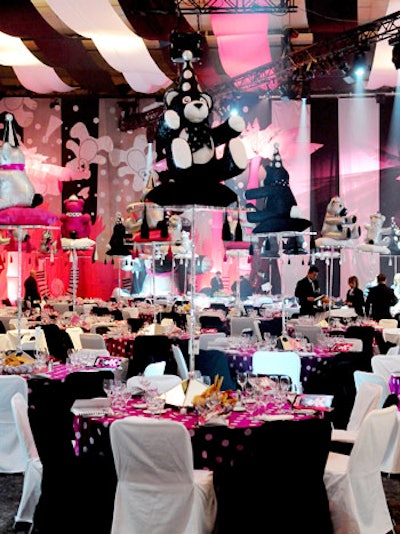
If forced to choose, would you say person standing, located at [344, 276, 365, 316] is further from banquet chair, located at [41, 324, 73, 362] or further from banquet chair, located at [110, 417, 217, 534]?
banquet chair, located at [110, 417, 217, 534]

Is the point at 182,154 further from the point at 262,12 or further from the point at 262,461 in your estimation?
the point at 262,12

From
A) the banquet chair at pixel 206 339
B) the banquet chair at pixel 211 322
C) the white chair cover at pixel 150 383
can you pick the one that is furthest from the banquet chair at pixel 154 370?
the banquet chair at pixel 211 322

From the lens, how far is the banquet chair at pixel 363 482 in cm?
411

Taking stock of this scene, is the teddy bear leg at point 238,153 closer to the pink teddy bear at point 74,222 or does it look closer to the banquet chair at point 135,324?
the banquet chair at point 135,324

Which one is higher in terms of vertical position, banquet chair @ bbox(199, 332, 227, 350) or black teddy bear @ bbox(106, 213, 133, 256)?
black teddy bear @ bbox(106, 213, 133, 256)

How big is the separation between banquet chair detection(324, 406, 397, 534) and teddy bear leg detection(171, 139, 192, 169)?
1.95 m

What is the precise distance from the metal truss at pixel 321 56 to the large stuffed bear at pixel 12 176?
5.90 meters

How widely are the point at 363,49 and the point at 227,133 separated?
26.4 feet

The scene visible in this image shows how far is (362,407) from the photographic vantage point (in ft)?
16.9

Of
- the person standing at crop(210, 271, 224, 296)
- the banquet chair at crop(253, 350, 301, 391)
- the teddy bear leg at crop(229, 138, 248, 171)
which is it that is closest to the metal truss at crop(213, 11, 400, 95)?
the person standing at crop(210, 271, 224, 296)

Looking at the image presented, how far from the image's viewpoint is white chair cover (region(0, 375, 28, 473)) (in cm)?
572

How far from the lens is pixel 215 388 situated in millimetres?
4613

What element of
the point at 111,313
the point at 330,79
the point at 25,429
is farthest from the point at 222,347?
the point at 330,79

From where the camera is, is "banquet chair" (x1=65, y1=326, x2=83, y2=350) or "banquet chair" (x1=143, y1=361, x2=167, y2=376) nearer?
"banquet chair" (x1=143, y1=361, x2=167, y2=376)
